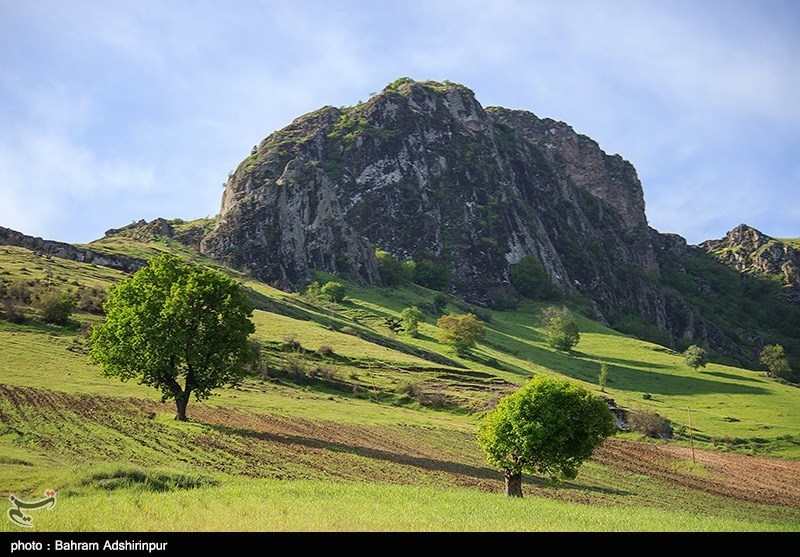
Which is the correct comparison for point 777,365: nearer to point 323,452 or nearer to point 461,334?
point 461,334

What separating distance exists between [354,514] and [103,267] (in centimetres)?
14214

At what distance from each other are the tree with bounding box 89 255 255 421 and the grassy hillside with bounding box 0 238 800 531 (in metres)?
3.96

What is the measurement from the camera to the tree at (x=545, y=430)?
36.0 m

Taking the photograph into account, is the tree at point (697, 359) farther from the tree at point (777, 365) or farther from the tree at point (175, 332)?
the tree at point (175, 332)

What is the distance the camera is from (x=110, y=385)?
2655 inches

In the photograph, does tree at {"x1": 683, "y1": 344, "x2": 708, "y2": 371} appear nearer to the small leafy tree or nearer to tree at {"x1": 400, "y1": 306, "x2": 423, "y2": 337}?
tree at {"x1": 400, "y1": 306, "x2": 423, "y2": 337}

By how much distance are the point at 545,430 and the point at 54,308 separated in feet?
274

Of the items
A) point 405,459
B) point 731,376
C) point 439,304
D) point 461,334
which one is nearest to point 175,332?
point 405,459

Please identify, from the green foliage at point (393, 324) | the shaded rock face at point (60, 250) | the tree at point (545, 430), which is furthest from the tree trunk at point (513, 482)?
the shaded rock face at point (60, 250)

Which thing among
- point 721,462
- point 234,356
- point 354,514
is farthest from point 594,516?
point 721,462

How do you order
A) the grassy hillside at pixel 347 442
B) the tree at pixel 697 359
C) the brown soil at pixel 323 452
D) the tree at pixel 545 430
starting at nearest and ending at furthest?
the grassy hillside at pixel 347 442, the tree at pixel 545 430, the brown soil at pixel 323 452, the tree at pixel 697 359

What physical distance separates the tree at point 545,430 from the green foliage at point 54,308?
79.3 metres

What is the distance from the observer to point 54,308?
9088 centimetres
